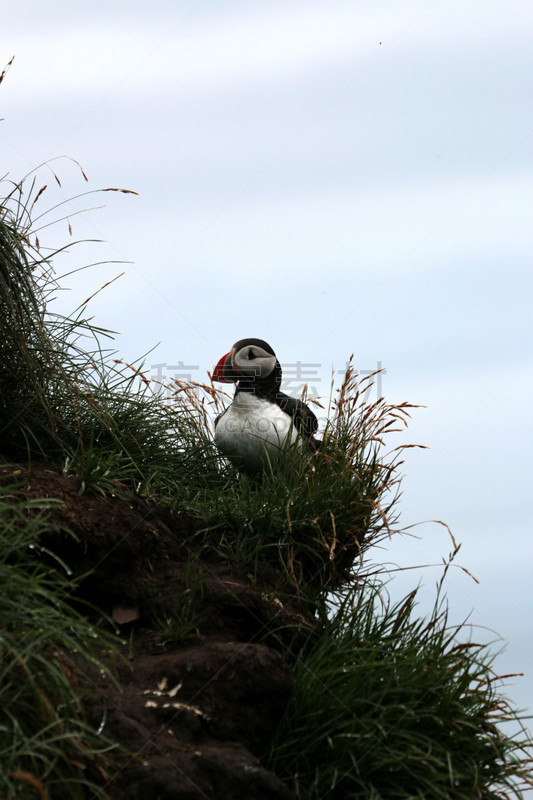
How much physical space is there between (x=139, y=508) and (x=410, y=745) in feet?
6.03

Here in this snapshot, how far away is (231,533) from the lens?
470cm

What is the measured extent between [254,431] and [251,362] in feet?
1.72

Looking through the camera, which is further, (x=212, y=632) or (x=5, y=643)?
(x=212, y=632)

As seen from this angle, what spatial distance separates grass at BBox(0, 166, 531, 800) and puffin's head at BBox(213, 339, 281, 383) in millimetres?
534

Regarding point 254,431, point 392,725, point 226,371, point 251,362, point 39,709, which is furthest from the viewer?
point 226,371

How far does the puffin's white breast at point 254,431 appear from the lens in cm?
552

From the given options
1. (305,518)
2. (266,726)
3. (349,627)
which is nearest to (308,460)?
(305,518)

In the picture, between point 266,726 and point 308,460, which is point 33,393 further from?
point 266,726

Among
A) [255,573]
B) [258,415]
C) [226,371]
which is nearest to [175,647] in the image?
[255,573]

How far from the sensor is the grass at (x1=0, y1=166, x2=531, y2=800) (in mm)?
2969

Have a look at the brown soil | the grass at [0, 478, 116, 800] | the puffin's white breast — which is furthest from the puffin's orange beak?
the grass at [0, 478, 116, 800]

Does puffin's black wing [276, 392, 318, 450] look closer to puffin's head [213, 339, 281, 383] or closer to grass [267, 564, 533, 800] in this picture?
puffin's head [213, 339, 281, 383]

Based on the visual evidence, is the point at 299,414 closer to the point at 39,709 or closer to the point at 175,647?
the point at 175,647

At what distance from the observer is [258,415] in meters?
5.62
